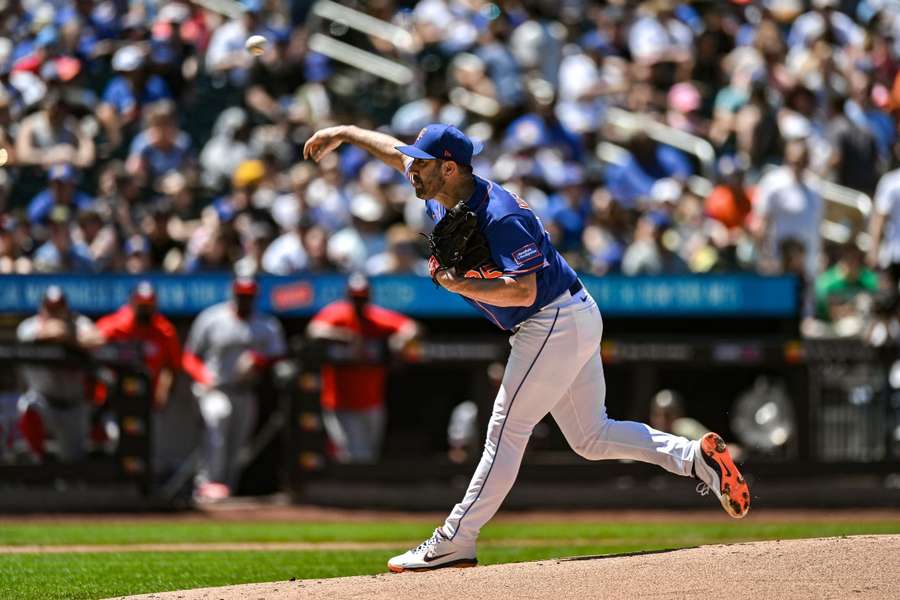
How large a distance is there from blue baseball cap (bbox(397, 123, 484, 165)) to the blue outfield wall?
242 inches

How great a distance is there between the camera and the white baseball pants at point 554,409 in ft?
22.1

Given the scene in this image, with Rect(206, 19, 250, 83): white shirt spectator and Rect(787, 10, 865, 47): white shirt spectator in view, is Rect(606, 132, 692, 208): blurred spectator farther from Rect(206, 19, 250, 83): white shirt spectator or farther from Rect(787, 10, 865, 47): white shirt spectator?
Rect(206, 19, 250, 83): white shirt spectator

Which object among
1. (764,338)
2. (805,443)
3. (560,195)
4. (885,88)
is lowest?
(805,443)

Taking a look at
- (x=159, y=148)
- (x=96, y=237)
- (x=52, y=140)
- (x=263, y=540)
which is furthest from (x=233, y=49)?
(x=263, y=540)

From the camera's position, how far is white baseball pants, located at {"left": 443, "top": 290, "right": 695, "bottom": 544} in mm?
6734

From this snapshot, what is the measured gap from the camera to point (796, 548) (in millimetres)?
6777

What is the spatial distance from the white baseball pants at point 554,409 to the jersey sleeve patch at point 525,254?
1.19 feet

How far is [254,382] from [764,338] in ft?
13.8

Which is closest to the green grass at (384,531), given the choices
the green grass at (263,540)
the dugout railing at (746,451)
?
the green grass at (263,540)

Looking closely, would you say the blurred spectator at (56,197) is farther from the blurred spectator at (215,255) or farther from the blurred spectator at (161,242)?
the blurred spectator at (215,255)

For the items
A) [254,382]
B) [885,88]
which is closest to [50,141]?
[254,382]

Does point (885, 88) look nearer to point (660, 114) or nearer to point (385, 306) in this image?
point (660, 114)

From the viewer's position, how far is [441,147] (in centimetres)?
653

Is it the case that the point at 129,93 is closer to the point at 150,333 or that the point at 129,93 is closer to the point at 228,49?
the point at 228,49
